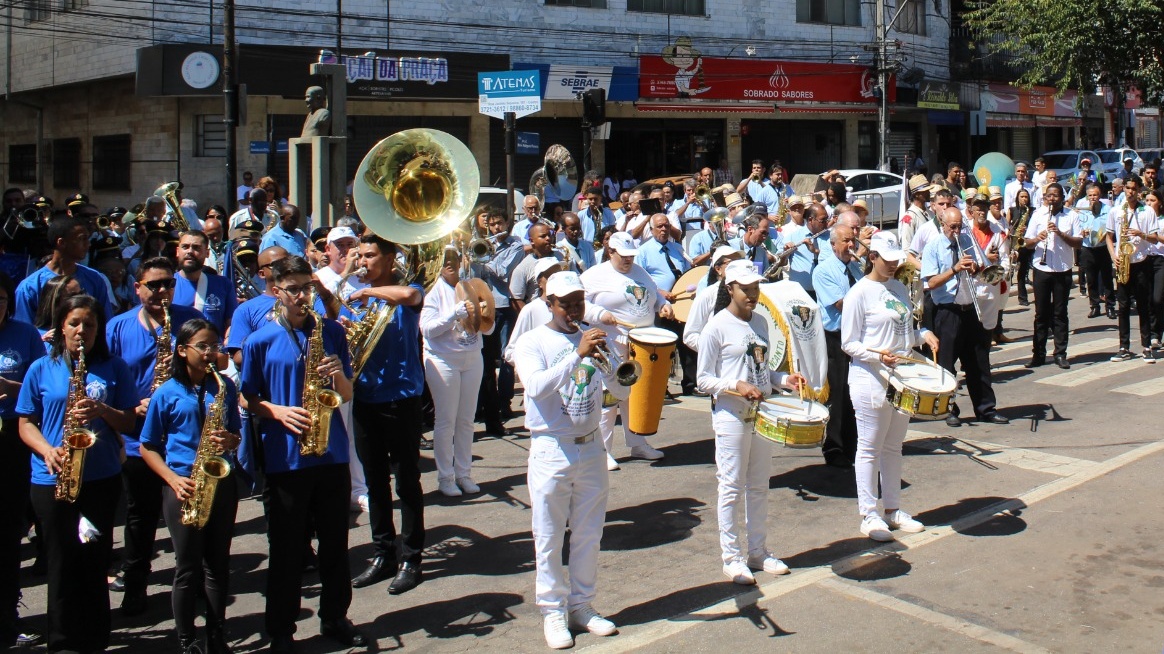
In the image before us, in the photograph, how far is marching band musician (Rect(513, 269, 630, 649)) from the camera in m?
5.85

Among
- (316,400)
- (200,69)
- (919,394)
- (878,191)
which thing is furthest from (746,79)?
(316,400)

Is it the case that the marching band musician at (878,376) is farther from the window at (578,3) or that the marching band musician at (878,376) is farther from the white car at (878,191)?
the window at (578,3)

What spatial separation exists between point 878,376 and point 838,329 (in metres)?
1.87

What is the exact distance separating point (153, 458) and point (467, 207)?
9.16 feet

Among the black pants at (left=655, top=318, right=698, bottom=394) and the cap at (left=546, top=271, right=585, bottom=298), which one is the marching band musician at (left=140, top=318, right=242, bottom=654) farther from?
the black pants at (left=655, top=318, right=698, bottom=394)

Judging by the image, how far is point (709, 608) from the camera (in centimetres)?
641

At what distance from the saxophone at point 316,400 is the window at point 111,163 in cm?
2274

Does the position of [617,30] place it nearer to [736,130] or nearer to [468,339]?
[736,130]

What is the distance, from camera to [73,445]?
5.56 meters

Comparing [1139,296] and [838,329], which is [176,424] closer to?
[838,329]

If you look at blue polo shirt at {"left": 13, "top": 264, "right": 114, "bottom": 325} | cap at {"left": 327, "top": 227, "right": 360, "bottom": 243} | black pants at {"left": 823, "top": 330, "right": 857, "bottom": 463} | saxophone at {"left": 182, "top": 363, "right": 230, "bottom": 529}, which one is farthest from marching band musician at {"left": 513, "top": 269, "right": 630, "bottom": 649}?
black pants at {"left": 823, "top": 330, "right": 857, "bottom": 463}

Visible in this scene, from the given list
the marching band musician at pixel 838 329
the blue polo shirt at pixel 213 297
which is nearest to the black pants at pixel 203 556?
the blue polo shirt at pixel 213 297

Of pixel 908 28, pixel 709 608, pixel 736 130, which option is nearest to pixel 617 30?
pixel 736 130

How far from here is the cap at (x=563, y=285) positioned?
5.90 metres
